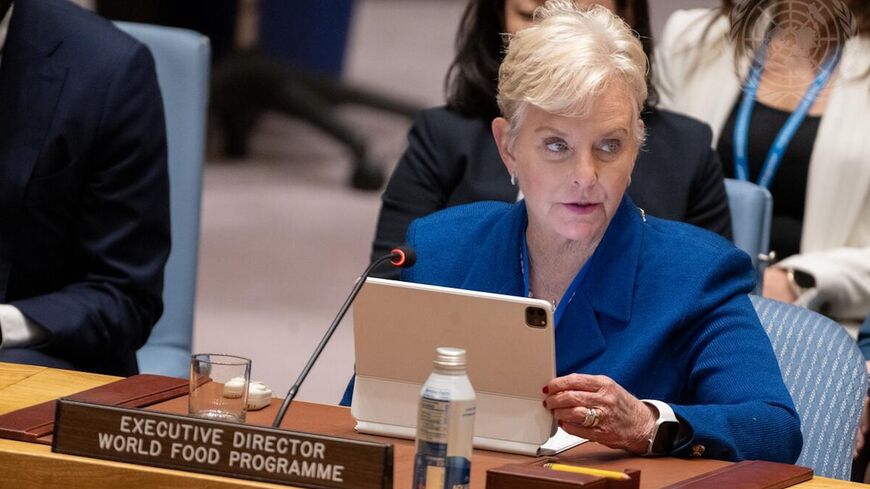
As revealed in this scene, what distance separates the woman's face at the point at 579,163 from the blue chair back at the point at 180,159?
1.30 meters

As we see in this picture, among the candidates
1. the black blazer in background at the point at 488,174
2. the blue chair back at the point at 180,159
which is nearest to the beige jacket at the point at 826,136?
the black blazer in background at the point at 488,174

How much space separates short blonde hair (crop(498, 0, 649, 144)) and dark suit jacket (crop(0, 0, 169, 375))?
0.99 meters

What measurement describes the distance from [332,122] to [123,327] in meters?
2.66

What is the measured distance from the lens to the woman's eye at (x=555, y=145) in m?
2.37

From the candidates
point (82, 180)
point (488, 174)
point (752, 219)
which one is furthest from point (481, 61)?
point (82, 180)

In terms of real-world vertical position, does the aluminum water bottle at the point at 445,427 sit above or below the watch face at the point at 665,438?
above

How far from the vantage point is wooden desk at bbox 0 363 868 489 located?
1928mm

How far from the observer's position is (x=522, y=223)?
8.29 feet

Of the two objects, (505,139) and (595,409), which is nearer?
(595,409)

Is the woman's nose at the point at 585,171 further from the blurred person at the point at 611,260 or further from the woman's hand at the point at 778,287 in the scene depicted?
the woman's hand at the point at 778,287

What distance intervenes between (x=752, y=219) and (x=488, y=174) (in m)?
0.60

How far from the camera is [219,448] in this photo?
1.91 meters

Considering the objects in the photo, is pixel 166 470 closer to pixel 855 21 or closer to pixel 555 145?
pixel 555 145

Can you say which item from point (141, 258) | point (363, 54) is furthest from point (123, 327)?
point (363, 54)
